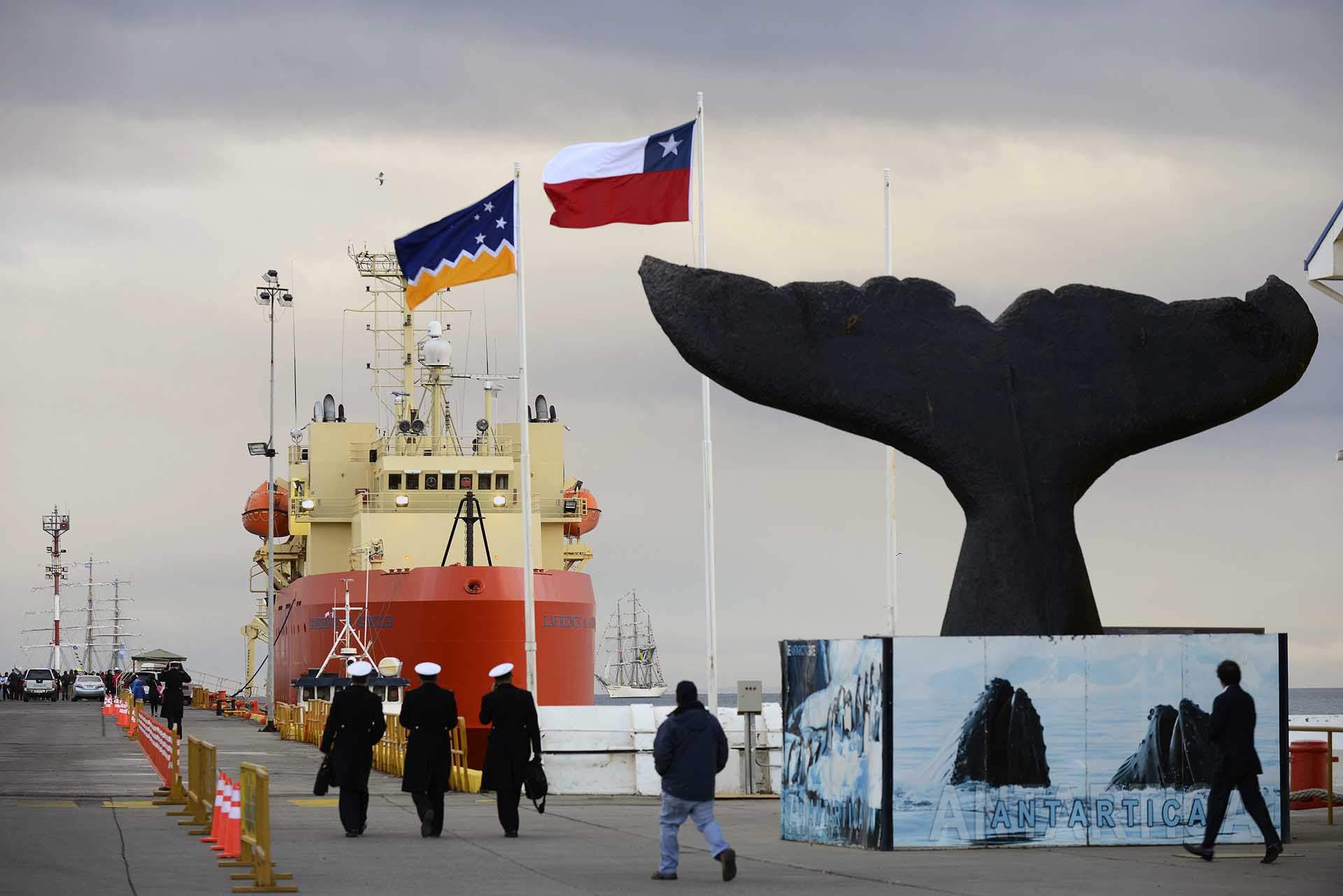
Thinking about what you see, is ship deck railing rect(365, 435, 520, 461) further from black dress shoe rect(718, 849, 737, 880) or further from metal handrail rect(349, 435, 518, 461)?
black dress shoe rect(718, 849, 737, 880)

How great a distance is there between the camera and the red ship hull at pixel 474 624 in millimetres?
39531

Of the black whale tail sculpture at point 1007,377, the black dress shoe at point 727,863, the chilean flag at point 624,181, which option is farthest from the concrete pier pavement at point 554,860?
the chilean flag at point 624,181

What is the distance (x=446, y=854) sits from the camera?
13.4m

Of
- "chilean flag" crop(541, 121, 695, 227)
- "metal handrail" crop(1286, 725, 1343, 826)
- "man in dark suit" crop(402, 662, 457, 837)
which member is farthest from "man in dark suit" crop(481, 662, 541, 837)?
"chilean flag" crop(541, 121, 695, 227)

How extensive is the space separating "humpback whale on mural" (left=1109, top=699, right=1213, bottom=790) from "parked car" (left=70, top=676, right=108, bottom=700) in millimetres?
67955

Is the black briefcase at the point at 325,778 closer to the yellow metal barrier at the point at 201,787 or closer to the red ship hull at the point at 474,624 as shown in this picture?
the yellow metal barrier at the point at 201,787

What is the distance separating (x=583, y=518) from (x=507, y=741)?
112 feet

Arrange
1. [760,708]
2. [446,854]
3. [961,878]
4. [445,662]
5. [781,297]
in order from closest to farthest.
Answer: [961,878] < [446,854] < [781,297] < [760,708] < [445,662]

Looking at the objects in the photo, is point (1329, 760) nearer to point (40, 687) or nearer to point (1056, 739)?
point (1056, 739)

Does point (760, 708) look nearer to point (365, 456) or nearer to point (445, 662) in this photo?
point (445, 662)

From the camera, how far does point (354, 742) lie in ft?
48.7

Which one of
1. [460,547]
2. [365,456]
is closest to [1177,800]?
[460,547]

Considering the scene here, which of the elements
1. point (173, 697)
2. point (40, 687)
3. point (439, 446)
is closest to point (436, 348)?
point (439, 446)

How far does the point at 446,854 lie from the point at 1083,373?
6.48m
